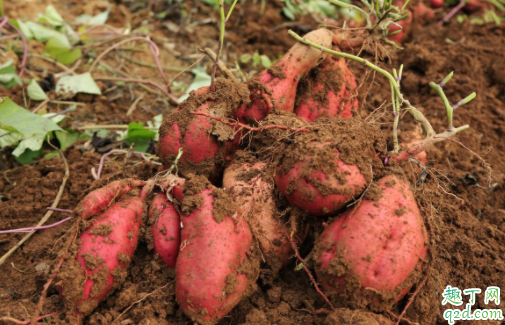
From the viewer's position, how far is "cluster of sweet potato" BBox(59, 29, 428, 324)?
1.54 metres

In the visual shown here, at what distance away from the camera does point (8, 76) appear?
2.82 meters

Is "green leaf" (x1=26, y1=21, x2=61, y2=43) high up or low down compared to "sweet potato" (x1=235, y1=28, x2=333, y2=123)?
down

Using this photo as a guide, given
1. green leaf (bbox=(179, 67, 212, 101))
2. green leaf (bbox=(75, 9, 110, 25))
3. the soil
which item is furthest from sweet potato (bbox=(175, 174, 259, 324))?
green leaf (bbox=(75, 9, 110, 25))

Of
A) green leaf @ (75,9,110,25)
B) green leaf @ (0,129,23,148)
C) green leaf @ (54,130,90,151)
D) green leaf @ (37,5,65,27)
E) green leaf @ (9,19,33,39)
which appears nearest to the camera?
green leaf @ (0,129,23,148)

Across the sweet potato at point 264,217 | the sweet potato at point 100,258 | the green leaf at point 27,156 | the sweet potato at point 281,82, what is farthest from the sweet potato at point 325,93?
the green leaf at point 27,156

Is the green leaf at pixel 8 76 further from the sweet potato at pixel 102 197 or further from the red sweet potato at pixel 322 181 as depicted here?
the red sweet potato at pixel 322 181

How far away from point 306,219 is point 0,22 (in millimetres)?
2891

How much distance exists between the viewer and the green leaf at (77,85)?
2943 mm

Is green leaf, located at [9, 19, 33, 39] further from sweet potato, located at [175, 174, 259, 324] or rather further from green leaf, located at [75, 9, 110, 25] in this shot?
sweet potato, located at [175, 174, 259, 324]

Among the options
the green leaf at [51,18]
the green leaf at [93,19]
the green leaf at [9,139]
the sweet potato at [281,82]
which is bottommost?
the green leaf at [9,139]

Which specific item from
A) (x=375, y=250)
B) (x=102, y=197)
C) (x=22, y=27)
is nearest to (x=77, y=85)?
(x=22, y=27)

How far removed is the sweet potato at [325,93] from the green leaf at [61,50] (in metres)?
1.89

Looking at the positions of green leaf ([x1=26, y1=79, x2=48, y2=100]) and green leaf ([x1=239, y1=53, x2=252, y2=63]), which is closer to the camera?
green leaf ([x1=26, y1=79, x2=48, y2=100])

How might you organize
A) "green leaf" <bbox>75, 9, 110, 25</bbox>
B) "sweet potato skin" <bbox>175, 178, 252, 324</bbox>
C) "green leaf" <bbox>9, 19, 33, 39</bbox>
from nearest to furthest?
"sweet potato skin" <bbox>175, 178, 252, 324</bbox>
"green leaf" <bbox>9, 19, 33, 39</bbox>
"green leaf" <bbox>75, 9, 110, 25</bbox>
